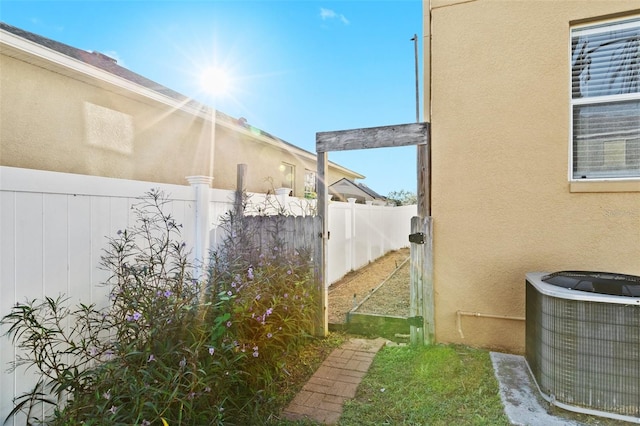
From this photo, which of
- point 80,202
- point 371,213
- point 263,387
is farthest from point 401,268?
point 80,202

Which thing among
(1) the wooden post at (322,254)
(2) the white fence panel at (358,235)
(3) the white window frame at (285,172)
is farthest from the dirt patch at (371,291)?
(3) the white window frame at (285,172)

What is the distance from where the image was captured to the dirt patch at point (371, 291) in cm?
550

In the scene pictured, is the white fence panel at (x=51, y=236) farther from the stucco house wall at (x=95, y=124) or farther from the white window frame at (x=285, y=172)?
the white window frame at (x=285, y=172)

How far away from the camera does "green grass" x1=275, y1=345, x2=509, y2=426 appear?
269 cm

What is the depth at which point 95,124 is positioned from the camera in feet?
20.4

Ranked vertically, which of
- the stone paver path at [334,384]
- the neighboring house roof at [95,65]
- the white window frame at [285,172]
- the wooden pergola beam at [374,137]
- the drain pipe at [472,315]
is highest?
the neighboring house roof at [95,65]

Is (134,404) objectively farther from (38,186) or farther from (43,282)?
(38,186)

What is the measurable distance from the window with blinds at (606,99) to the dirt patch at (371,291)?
10.4 feet

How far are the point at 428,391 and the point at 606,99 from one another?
138 inches

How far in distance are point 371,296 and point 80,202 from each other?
493 centimetres

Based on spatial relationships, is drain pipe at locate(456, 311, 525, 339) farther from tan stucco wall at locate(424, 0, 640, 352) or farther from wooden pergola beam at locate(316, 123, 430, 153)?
wooden pergola beam at locate(316, 123, 430, 153)

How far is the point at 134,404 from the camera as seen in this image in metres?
2.11

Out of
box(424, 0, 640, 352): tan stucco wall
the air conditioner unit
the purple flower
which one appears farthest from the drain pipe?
the purple flower

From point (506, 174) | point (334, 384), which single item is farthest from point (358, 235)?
point (334, 384)
